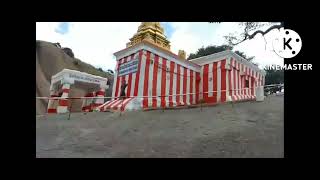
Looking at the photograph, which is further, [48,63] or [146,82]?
[48,63]

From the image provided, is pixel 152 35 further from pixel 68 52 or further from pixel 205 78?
pixel 68 52

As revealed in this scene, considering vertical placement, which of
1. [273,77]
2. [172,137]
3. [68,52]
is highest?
[68,52]

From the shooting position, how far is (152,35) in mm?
12625

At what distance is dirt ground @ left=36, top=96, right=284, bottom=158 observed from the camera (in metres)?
4.34

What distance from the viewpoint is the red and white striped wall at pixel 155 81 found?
10523mm

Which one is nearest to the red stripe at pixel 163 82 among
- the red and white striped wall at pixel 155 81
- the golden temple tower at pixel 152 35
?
the red and white striped wall at pixel 155 81

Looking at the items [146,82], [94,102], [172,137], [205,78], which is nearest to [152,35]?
[146,82]

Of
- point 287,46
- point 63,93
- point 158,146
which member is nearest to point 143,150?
point 158,146

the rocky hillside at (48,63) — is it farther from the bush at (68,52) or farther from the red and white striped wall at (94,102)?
the red and white striped wall at (94,102)

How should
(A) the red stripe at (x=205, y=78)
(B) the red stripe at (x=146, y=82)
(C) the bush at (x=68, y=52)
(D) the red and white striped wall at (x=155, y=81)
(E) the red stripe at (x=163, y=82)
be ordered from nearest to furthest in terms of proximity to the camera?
(B) the red stripe at (x=146, y=82)
(D) the red and white striped wall at (x=155, y=81)
(E) the red stripe at (x=163, y=82)
(A) the red stripe at (x=205, y=78)
(C) the bush at (x=68, y=52)

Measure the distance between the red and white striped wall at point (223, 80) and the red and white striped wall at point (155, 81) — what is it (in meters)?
0.97

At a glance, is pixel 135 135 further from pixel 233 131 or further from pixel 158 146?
pixel 233 131

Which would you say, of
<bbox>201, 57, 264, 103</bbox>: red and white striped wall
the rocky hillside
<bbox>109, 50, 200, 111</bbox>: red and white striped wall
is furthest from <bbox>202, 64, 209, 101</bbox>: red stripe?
the rocky hillside

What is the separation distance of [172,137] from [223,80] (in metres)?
7.84
